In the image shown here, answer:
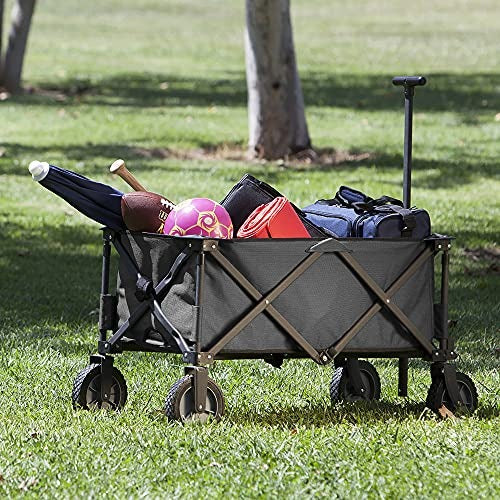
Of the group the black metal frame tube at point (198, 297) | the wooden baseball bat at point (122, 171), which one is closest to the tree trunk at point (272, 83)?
the wooden baseball bat at point (122, 171)

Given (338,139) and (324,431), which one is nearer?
(324,431)

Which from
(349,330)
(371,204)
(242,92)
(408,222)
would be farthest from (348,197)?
(242,92)

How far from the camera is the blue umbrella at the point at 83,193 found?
215 inches

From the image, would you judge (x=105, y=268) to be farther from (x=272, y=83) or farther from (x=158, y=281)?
(x=272, y=83)

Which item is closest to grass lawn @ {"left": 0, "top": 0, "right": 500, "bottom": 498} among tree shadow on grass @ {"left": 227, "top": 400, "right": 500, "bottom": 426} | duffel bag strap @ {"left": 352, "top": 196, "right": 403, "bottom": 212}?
tree shadow on grass @ {"left": 227, "top": 400, "right": 500, "bottom": 426}

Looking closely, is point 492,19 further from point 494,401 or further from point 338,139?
point 494,401

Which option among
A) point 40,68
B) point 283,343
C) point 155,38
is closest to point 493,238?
point 283,343

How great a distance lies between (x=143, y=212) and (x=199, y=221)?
0.32 m

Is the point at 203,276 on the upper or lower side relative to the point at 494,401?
upper

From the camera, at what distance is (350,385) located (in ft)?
19.8

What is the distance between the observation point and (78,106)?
19562 mm

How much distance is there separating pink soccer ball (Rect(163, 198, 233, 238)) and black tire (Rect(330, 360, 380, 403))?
1.00 m

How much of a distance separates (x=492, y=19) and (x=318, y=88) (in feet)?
53.5

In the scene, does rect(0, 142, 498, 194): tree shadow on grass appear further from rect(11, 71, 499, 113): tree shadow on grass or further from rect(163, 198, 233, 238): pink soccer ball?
rect(163, 198, 233, 238): pink soccer ball
